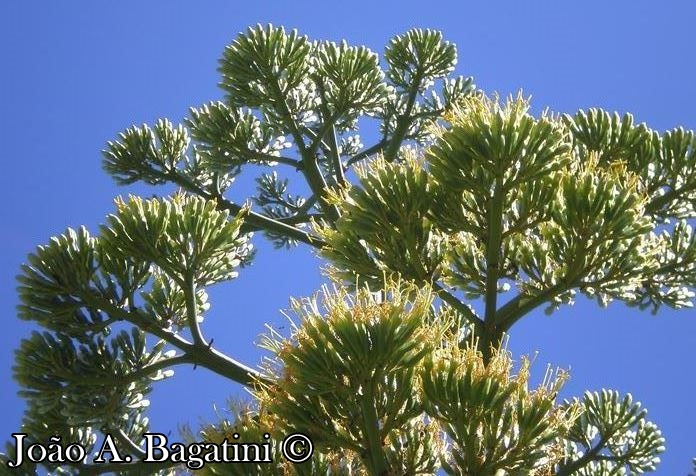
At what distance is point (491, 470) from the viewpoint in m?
4.29

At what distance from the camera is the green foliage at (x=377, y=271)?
422 cm

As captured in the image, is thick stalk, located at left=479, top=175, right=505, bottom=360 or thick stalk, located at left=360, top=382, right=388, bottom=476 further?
thick stalk, located at left=479, top=175, right=505, bottom=360

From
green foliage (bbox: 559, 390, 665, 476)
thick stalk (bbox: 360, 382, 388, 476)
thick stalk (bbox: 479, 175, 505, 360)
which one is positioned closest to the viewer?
thick stalk (bbox: 360, 382, 388, 476)

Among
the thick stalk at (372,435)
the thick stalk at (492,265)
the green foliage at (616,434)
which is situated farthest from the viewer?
the green foliage at (616,434)

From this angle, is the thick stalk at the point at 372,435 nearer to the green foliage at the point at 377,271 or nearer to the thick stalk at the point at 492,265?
the green foliage at the point at 377,271

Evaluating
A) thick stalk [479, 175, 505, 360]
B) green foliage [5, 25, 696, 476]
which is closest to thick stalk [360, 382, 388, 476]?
green foliage [5, 25, 696, 476]

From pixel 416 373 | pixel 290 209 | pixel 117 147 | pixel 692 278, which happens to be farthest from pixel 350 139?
pixel 416 373

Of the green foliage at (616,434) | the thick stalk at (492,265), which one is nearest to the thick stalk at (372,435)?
the thick stalk at (492,265)

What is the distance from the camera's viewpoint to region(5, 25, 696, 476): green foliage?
4223 mm

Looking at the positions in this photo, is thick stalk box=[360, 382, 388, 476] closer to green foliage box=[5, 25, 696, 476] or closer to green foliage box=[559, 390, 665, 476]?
green foliage box=[5, 25, 696, 476]

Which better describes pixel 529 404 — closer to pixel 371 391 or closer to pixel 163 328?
pixel 371 391

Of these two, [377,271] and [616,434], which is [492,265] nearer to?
[377,271]

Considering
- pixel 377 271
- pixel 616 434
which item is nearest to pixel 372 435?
pixel 377 271

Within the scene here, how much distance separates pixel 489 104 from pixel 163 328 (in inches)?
94.8
